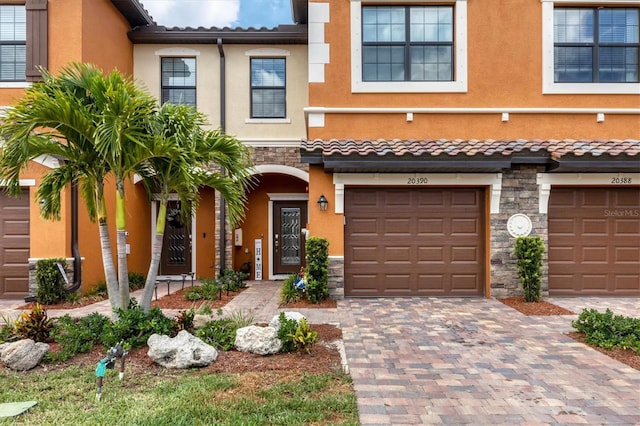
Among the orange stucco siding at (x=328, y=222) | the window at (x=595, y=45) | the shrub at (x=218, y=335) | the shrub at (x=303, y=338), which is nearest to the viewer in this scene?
the shrub at (x=303, y=338)

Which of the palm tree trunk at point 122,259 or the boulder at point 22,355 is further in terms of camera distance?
the palm tree trunk at point 122,259

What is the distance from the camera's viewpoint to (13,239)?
898cm

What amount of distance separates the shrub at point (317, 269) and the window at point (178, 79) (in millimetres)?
6474

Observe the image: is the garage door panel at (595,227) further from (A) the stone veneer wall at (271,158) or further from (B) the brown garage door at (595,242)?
(A) the stone veneer wall at (271,158)

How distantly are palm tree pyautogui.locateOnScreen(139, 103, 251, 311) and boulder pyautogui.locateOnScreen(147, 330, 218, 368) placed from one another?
1.18 m

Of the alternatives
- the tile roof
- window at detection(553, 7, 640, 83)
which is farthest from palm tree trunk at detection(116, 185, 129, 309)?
window at detection(553, 7, 640, 83)

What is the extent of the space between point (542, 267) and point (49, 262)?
35.0 feet

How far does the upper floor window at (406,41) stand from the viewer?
8969mm

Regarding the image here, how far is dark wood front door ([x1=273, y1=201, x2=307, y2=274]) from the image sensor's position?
40.5 feet

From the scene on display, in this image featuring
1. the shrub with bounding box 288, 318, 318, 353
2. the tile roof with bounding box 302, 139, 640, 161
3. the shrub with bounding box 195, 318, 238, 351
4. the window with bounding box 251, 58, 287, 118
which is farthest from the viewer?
the window with bounding box 251, 58, 287, 118

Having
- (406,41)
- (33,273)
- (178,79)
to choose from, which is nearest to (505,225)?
(406,41)

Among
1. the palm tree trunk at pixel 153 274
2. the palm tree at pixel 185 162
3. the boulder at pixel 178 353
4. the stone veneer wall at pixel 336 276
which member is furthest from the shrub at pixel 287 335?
the stone veneer wall at pixel 336 276

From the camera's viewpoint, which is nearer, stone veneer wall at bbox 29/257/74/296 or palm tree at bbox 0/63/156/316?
palm tree at bbox 0/63/156/316

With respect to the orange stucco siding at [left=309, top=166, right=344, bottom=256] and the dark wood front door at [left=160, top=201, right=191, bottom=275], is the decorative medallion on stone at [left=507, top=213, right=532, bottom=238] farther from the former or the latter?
the dark wood front door at [left=160, top=201, right=191, bottom=275]
